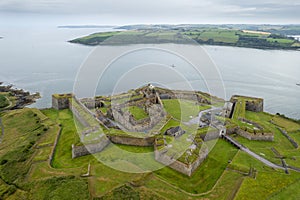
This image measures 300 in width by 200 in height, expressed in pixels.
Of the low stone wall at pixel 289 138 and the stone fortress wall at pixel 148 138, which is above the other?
the stone fortress wall at pixel 148 138

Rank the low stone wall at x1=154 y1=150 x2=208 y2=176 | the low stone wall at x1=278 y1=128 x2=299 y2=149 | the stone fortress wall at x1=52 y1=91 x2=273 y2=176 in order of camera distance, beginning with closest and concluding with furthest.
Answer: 1. the low stone wall at x1=154 y1=150 x2=208 y2=176
2. the stone fortress wall at x1=52 y1=91 x2=273 y2=176
3. the low stone wall at x1=278 y1=128 x2=299 y2=149

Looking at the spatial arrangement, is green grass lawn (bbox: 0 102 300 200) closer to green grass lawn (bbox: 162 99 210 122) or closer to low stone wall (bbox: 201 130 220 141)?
low stone wall (bbox: 201 130 220 141)

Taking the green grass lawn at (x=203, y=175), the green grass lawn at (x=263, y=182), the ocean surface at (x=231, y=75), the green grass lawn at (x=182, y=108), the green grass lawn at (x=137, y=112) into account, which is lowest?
the ocean surface at (x=231, y=75)

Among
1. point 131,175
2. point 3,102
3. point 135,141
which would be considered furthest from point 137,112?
point 3,102

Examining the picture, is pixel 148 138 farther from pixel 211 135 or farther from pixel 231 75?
pixel 231 75

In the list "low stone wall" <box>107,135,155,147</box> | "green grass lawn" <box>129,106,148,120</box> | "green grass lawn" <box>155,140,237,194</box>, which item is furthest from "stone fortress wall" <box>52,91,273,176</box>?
"green grass lawn" <box>129,106,148,120</box>

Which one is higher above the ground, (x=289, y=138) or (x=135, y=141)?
(x=135, y=141)

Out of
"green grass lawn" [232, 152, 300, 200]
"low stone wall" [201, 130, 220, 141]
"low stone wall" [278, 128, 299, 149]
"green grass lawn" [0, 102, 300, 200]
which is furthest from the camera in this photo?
"low stone wall" [278, 128, 299, 149]

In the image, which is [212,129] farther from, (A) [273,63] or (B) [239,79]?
(A) [273,63]

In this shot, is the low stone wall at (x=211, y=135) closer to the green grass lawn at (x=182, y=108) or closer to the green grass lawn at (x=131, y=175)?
the green grass lawn at (x=131, y=175)

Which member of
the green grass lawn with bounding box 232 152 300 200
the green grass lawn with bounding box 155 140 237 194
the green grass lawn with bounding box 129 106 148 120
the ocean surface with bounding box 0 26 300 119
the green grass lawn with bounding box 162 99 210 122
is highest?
the green grass lawn with bounding box 129 106 148 120

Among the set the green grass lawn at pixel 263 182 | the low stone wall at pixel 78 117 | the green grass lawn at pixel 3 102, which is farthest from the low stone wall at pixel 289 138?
the green grass lawn at pixel 3 102

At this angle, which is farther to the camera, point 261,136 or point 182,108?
point 182,108

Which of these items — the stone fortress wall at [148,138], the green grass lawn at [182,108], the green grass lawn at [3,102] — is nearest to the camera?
the stone fortress wall at [148,138]
